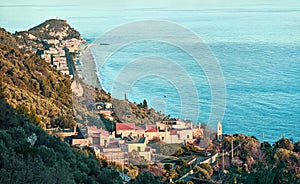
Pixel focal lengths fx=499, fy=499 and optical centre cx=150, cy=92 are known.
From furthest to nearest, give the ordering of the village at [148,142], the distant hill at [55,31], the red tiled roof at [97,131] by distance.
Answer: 1. the distant hill at [55,31]
2. the red tiled roof at [97,131]
3. the village at [148,142]

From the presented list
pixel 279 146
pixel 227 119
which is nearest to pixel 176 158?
pixel 279 146

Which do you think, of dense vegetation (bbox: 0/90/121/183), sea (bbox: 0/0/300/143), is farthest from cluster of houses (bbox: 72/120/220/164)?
sea (bbox: 0/0/300/143)

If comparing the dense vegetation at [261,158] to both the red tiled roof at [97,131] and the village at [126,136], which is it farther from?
the red tiled roof at [97,131]

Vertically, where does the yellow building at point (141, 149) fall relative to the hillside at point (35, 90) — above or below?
below

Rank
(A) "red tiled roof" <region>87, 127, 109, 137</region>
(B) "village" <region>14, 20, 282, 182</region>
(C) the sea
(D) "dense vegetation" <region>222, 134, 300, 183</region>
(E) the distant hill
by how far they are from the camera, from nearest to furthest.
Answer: (D) "dense vegetation" <region>222, 134, 300, 183</region> → (B) "village" <region>14, 20, 282, 182</region> → (A) "red tiled roof" <region>87, 127, 109, 137</region> → (C) the sea → (E) the distant hill

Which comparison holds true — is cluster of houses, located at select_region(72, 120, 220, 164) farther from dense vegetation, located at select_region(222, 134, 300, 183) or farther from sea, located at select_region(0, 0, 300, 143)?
sea, located at select_region(0, 0, 300, 143)

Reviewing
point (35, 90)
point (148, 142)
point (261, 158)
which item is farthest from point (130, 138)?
point (35, 90)

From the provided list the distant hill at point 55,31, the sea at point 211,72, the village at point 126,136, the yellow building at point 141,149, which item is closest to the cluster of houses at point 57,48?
the distant hill at point 55,31

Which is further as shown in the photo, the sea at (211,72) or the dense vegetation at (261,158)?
the sea at (211,72)

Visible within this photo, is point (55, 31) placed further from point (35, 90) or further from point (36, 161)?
point (36, 161)
